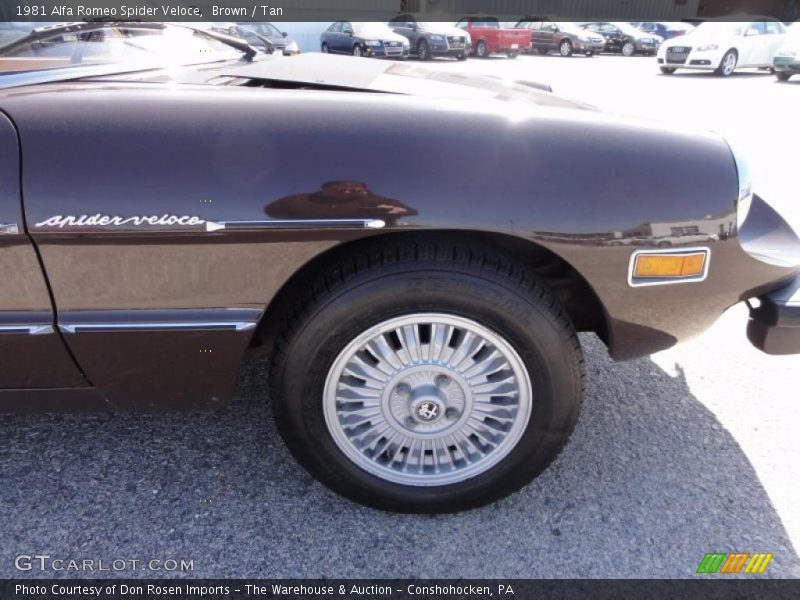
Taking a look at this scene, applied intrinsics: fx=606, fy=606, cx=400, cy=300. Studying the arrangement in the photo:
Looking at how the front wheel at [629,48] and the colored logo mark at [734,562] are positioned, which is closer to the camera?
the colored logo mark at [734,562]

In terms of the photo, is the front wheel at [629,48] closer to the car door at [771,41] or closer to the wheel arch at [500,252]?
the car door at [771,41]

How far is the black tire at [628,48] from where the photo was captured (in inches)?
902

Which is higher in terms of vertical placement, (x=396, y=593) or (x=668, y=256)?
(x=668, y=256)

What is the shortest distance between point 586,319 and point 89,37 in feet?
7.46

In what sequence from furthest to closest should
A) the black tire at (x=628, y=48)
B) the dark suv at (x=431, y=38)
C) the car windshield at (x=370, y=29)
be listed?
the black tire at (x=628, y=48), the dark suv at (x=431, y=38), the car windshield at (x=370, y=29)

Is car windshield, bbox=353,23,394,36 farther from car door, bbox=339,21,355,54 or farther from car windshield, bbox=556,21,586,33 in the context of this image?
car windshield, bbox=556,21,586,33

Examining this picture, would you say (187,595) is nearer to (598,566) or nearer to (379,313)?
(379,313)

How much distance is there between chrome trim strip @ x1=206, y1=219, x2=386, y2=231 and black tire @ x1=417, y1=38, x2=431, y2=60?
18.7 meters

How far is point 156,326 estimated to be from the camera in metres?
1.72

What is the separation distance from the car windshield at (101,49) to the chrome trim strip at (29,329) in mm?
987

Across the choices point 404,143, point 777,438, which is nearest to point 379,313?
point 404,143

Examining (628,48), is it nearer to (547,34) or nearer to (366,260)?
(547,34)

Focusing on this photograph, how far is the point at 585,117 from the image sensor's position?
1862 millimetres

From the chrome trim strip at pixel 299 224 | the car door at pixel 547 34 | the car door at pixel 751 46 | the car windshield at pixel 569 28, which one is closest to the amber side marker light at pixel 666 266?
the chrome trim strip at pixel 299 224
